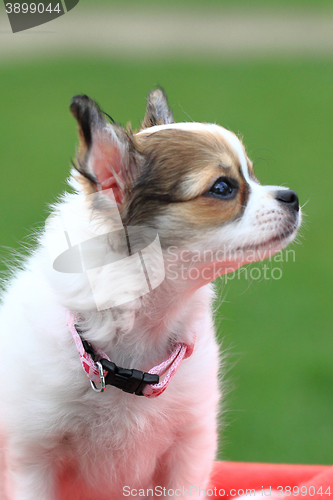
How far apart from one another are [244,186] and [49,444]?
4.16 ft

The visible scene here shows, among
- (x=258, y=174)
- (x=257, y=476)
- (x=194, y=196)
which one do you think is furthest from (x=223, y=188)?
(x=258, y=174)

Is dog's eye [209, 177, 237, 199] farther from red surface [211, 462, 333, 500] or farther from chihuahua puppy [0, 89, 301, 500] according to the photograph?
red surface [211, 462, 333, 500]

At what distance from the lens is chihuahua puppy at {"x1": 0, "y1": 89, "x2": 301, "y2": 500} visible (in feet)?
6.97

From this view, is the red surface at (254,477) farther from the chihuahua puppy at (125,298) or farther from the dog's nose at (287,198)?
the dog's nose at (287,198)

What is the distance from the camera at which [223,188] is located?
218 centimetres

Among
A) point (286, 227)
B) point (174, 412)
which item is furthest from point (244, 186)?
point (174, 412)

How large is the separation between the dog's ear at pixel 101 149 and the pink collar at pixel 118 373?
539 millimetres

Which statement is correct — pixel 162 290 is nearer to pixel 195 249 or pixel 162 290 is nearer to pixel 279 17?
pixel 195 249

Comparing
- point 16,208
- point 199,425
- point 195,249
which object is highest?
point 195,249

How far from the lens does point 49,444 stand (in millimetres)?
2211

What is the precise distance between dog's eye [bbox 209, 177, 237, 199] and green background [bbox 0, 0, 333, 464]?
1.42 feet

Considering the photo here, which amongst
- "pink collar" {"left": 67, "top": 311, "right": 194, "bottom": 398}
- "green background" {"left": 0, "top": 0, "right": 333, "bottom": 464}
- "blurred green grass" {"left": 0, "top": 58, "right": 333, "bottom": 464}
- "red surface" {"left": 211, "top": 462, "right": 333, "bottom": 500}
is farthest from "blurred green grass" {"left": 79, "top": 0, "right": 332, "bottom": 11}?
"pink collar" {"left": 67, "top": 311, "right": 194, "bottom": 398}

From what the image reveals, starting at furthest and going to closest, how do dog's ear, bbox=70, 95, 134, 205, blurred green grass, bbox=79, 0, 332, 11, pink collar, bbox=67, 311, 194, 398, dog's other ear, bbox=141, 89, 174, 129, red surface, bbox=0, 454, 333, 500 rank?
blurred green grass, bbox=79, 0, 332, 11, red surface, bbox=0, 454, 333, 500, dog's other ear, bbox=141, 89, 174, 129, pink collar, bbox=67, 311, 194, 398, dog's ear, bbox=70, 95, 134, 205

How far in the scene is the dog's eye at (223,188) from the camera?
85.1 inches
